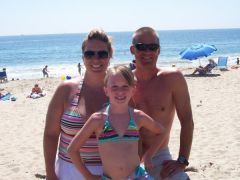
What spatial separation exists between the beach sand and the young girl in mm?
3471

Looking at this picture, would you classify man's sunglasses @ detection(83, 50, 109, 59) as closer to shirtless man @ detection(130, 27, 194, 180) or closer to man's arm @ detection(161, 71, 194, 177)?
shirtless man @ detection(130, 27, 194, 180)

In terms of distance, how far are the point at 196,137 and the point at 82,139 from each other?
20.7 feet

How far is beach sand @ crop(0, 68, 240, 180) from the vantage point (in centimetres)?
650

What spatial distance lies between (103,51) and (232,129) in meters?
6.80

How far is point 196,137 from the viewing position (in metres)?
8.47

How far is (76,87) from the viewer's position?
2.82 meters

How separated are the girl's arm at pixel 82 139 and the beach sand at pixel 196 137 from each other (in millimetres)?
3663

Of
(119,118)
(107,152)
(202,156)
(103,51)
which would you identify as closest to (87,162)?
(107,152)

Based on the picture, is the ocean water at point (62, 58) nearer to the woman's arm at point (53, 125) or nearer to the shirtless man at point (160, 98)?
the shirtless man at point (160, 98)

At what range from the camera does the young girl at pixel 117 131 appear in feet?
8.39

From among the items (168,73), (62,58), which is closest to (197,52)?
(168,73)

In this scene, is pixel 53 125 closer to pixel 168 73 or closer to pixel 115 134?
pixel 115 134

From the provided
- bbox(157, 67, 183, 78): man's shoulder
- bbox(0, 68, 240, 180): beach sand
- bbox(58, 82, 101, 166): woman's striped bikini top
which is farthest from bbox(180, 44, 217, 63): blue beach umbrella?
bbox(58, 82, 101, 166): woman's striped bikini top

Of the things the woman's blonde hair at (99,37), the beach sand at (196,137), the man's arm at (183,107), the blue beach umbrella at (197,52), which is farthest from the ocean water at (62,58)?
the blue beach umbrella at (197,52)
